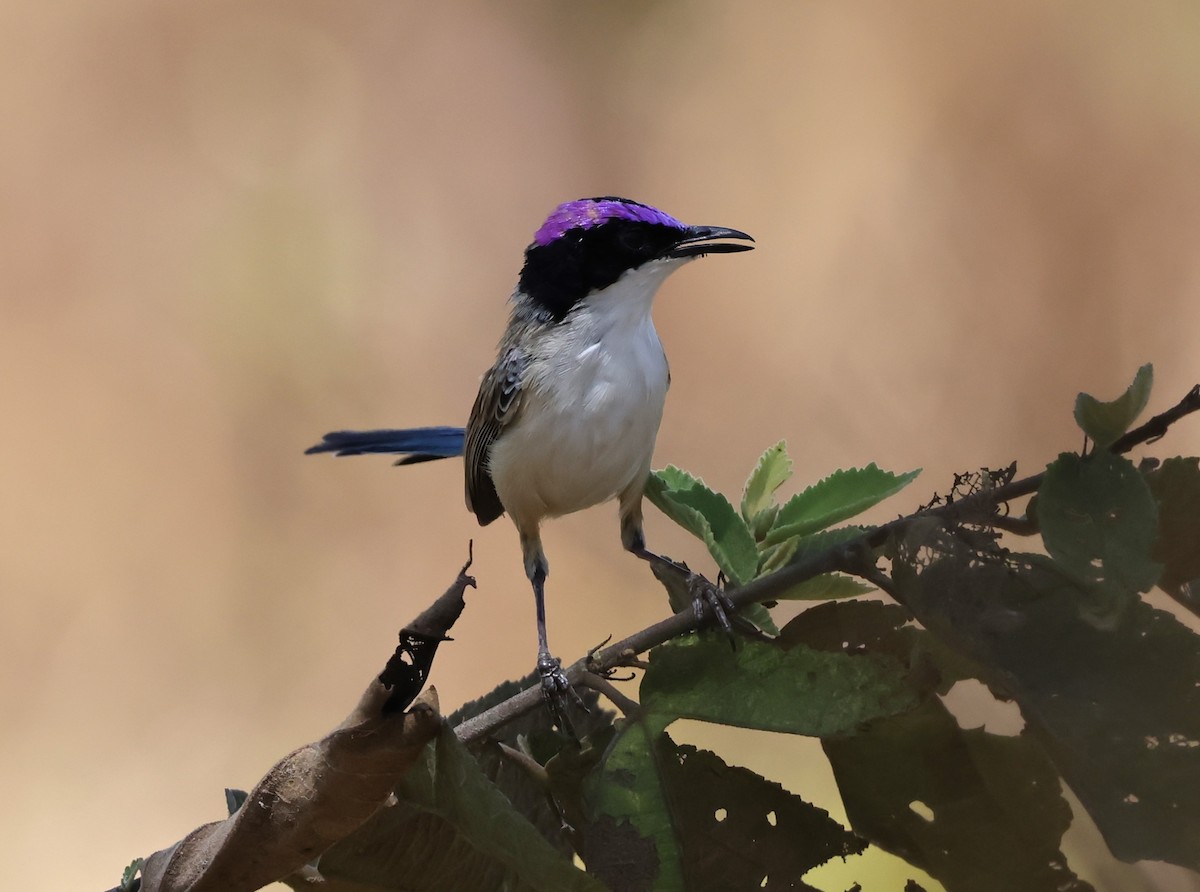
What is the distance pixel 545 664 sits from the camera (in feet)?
3.25

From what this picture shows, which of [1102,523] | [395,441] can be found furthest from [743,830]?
[395,441]

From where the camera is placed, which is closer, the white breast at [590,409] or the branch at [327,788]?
the branch at [327,788]

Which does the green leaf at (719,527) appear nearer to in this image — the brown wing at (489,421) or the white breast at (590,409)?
the white breast at (590,409)

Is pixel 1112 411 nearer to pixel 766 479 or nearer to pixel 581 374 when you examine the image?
pixel 766 479

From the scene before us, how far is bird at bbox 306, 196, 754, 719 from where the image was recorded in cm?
111

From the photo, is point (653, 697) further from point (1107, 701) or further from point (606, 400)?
point (606, 400)

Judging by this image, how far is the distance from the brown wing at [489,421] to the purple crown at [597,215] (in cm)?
13

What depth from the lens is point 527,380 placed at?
1175 mm

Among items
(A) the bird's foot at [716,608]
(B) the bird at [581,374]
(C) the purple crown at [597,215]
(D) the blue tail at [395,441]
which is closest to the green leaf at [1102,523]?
(A) the bird's foot at [716,608]

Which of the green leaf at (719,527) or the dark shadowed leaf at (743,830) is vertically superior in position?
the green leaf at (719,527)

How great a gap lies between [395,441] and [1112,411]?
132 cm

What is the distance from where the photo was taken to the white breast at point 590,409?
110 centimetres

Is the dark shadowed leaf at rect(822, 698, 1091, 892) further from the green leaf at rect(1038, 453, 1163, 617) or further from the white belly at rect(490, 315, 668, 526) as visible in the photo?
the white belly at rect(490, 315, 668, 526)

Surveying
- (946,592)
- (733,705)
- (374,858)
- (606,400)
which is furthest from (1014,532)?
(606,400)
